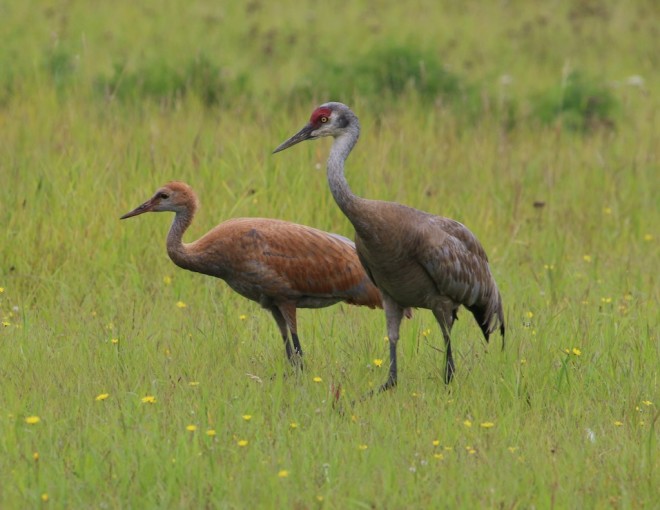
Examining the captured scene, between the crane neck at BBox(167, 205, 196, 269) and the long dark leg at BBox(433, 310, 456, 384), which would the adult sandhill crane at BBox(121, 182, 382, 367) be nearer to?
the crane neck at BBox(167, 205, 196, 269)

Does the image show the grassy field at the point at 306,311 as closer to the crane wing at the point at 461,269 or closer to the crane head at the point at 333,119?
the crane wing at the point at 461,269

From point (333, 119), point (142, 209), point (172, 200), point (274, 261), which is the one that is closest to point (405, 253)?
point (333, 119)

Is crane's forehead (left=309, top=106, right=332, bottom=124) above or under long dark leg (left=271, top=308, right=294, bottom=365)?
above

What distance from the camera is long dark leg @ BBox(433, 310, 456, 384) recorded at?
6219 mm

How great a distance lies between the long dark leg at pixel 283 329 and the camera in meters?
6.55

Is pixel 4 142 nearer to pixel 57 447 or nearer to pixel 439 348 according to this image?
pixel 439 348

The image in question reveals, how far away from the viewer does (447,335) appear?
639cm

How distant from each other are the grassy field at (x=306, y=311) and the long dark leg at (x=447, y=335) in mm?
72

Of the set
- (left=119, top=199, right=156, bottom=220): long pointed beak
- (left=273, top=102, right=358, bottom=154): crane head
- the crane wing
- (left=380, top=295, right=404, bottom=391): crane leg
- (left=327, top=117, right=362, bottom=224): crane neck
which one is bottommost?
(left=380, top=295, right=404, bottom=391): crane leg

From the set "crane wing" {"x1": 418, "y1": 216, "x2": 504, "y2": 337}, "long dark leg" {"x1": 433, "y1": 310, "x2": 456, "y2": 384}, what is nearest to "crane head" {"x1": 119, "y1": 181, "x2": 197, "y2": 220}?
"crane wing" {"x1": 418, "y1": 216, "x2": 504, "y2": 337}

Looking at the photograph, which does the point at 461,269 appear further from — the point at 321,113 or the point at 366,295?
the point at 321,113

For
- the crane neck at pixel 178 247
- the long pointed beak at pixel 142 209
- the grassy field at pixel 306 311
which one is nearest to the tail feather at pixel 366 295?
the grassy field at pixel 306 311

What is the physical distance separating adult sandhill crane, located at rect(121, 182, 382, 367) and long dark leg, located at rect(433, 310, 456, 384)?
54 centimetres

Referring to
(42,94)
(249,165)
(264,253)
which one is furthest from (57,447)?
(42,94)
